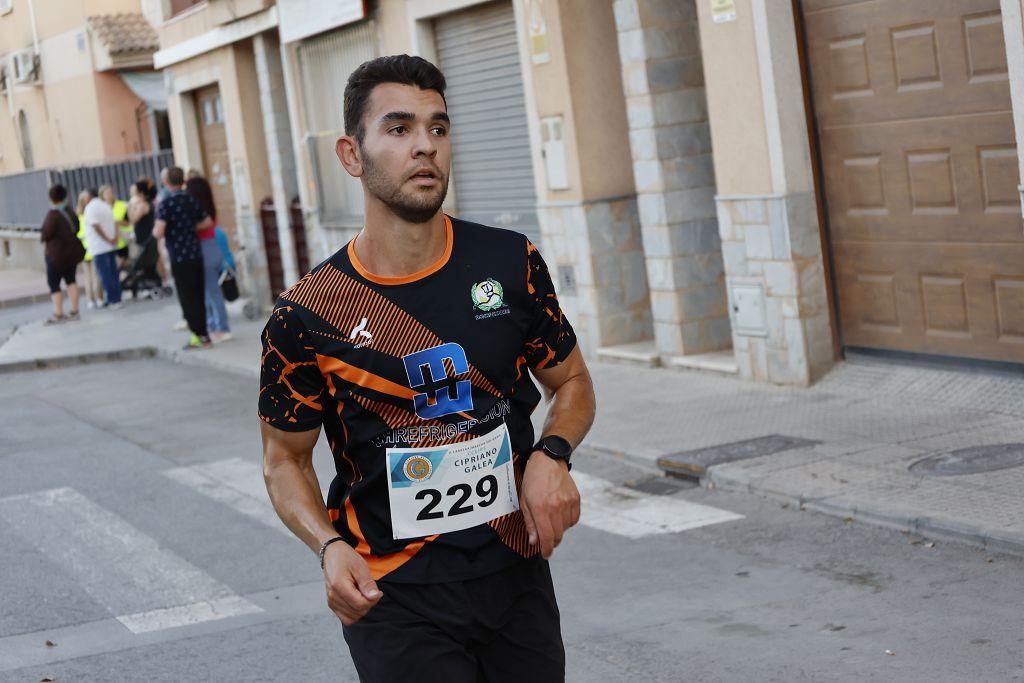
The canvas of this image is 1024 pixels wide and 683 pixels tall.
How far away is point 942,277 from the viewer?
993cm

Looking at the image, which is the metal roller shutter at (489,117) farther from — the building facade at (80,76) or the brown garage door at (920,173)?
the building facade at (80,76)

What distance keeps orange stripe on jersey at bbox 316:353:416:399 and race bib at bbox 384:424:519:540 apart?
13 cm

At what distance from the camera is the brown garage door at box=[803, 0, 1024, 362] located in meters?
9.26

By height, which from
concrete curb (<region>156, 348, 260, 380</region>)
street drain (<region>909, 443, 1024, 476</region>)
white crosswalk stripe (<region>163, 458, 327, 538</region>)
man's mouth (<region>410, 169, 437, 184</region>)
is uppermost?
man's mouth (<region>410, 169, 437, 184</region>)

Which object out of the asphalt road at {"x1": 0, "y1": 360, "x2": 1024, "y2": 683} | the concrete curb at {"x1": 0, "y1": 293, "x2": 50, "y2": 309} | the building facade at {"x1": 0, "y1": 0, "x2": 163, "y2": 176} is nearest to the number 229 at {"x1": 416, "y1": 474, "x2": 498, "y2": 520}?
the asphalt road at {"x1": 0, "y1": 360, "x2": 1024, "y2": 683}

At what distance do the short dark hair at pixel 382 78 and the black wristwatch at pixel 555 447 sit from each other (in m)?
0.77

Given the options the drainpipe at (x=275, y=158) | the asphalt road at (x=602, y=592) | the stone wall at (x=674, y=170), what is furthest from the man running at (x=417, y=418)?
the drainpipe at (x=275, y=158)

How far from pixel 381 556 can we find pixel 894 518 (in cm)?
434

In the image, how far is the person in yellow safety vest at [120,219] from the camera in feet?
81.6

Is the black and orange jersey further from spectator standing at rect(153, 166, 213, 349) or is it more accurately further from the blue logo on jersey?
spectator standing at rect(153, 166, 213, 349)

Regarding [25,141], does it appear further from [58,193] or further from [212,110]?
[58,193]

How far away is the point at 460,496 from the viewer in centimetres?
334

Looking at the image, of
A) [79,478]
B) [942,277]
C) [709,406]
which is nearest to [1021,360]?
[942,277]

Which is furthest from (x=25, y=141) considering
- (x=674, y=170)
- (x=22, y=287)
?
(x=674, y=170)
